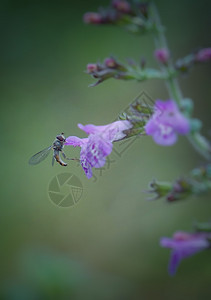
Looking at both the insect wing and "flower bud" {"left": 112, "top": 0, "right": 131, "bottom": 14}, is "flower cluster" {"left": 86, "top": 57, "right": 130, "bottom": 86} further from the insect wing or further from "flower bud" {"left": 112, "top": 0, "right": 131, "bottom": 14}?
the insect wing

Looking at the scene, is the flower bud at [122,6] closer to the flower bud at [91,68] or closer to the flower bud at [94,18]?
the flower bud at [94,18]

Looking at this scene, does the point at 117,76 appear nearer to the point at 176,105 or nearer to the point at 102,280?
the point at 176,105

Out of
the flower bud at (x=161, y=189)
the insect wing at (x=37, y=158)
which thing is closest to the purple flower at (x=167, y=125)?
the flower bud at (x=161, y=189)

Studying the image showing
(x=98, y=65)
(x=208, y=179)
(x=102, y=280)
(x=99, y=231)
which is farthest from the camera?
(x=99, y=231)

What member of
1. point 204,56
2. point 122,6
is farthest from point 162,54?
point 122,6

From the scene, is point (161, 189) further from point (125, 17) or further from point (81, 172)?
point (81, 172)

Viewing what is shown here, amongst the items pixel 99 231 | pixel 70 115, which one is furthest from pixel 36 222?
pixel 70 115
